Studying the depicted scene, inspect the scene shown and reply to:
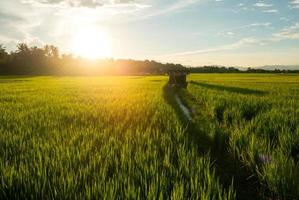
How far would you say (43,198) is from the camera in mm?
2684

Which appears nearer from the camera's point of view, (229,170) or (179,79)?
(229,170)

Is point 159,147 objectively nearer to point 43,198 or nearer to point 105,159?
point 105,159

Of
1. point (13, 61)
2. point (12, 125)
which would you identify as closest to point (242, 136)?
point (12, 125)

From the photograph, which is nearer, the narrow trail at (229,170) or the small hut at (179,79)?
the narrow trail at (229,170)

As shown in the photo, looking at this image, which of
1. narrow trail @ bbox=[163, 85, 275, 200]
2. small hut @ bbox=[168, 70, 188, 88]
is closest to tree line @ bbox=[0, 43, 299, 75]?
small hut @ bbox=[168, 70, 188, 88]

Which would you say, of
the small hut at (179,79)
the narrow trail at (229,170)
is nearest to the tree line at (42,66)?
the small hut at (179,79)

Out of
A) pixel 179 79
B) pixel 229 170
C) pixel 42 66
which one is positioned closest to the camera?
pixel 229 170

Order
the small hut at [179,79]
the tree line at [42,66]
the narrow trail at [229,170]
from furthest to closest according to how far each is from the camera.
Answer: the tree line at [42,66], the small hut at [179,79], the narrow trail at [229,170]

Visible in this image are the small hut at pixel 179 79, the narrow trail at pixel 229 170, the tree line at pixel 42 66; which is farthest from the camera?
the tree line at pixel 42 66

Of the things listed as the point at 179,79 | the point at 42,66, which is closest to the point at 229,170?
the point at 179,79

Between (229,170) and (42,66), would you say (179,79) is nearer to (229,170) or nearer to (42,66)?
(229,170)

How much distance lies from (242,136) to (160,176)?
254 centimetres

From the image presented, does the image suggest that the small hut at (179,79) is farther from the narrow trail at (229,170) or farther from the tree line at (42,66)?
the tree line at (42,66)

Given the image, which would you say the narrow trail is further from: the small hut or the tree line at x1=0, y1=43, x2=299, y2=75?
the tree line at x1=0, y1=43, x2=299, y2=75
